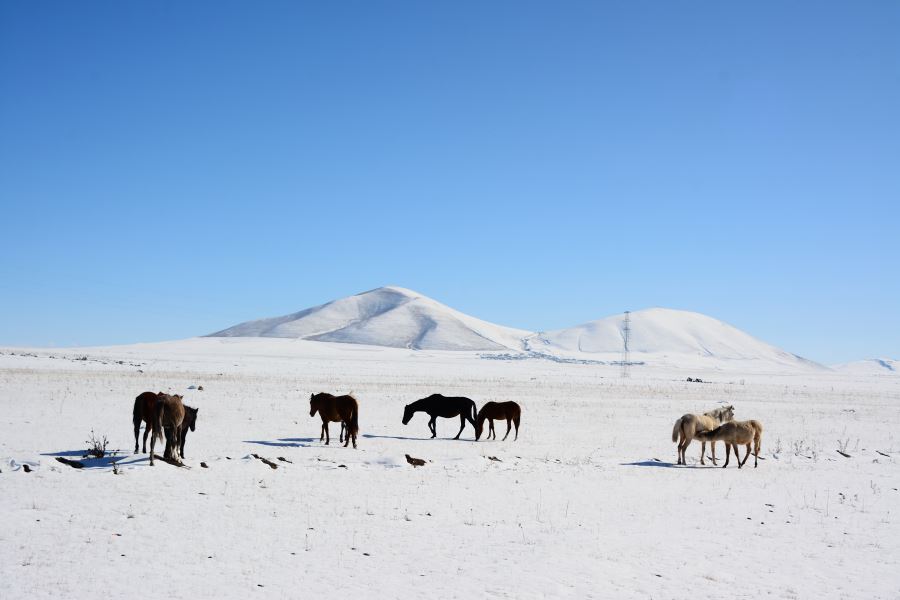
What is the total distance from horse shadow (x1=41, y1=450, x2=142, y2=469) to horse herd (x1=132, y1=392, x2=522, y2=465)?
438mm

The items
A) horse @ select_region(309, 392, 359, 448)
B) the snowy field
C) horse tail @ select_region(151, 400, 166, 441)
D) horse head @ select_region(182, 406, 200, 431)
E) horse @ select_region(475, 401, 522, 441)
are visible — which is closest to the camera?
the snowy field

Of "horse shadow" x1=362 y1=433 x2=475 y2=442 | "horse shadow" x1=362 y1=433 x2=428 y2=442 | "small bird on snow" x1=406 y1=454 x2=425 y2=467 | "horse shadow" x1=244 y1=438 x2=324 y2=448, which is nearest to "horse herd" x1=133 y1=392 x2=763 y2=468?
"horse shadow" x1=362 y1=433 x2=475 y2=442

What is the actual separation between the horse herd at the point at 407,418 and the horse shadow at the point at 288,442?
1.51 ft

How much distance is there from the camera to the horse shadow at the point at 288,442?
18.9 metres

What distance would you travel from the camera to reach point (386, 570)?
8.66 metres

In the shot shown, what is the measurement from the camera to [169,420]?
1461cm

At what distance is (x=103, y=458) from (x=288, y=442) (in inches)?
223

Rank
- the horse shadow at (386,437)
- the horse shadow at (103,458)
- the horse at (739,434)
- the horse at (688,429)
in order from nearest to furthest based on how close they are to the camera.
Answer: the horse shadow at (103,458) → the horse at (739,434) → the horse at (688,429) → the horse shadow at (386,437)

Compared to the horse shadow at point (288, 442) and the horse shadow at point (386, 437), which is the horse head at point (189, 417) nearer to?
the horse shadow at point (288, 442)

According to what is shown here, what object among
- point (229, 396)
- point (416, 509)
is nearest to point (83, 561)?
point (416, 509)

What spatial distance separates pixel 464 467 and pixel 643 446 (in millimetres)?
8312

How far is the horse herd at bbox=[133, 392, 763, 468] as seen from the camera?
48.1 feet

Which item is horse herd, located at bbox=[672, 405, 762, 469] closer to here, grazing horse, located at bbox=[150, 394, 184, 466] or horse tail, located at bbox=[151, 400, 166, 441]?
grazing horse, located at bbox=[150, 394, 184, 466]

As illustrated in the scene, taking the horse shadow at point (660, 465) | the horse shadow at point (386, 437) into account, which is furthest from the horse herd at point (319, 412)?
the horse shadow at point (660, 465)
